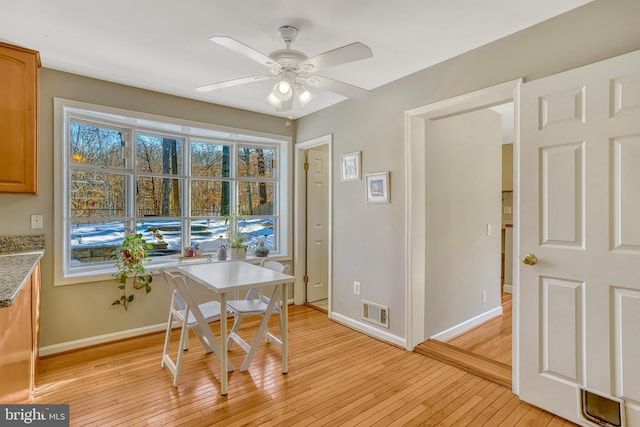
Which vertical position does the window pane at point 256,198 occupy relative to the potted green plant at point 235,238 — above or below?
above

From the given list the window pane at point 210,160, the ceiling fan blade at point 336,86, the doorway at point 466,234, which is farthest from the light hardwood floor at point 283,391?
the ceiling fan blade at point 336,86

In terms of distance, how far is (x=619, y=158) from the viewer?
1.69 meters

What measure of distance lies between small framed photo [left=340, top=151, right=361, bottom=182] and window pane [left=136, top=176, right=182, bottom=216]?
1860 millimetres

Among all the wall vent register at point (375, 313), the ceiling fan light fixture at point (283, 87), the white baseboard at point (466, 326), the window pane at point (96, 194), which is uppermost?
the ceiling fan light fixture at point (283, 87)

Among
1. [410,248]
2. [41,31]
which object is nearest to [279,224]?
[410,248]

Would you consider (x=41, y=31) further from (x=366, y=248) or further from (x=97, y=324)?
(x=366, y=248)

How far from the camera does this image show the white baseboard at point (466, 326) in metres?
3.11

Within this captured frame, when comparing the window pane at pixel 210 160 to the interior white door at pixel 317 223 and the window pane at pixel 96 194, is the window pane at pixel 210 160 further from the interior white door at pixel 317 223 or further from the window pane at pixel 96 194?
the interior white door at pixel 317 223

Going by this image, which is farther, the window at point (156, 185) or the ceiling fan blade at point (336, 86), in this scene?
the window at point (156, 185)

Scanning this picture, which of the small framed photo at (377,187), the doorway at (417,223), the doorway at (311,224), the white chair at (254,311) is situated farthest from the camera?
the doorway at (311,224)

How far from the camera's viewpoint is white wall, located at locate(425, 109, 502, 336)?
2.99 m

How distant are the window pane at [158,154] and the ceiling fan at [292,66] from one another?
5.29 feet

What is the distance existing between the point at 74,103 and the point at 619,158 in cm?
392

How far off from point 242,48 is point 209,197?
7.99 ft
